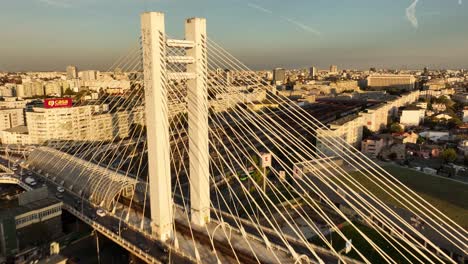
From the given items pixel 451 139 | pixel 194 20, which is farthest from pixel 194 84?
pixel 451 139

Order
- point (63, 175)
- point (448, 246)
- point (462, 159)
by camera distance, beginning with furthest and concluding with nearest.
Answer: point (462, 159) < point (63, 175) < point (448, 246)

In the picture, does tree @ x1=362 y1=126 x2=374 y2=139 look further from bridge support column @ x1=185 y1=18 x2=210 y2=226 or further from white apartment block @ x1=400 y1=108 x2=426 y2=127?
bridge support column @ x1=185 y1=18 x2=210 y2=226

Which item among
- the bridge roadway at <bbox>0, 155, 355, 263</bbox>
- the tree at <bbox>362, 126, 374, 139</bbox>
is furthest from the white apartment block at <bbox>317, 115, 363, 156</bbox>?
the bridge roadway at <bbox>0, 155, 355, 263</bbox>

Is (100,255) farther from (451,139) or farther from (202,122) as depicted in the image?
(451,139)

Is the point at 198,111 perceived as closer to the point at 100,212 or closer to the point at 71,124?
the point at 100,212

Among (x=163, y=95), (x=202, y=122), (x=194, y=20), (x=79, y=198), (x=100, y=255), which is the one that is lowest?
(x=100, y=255)

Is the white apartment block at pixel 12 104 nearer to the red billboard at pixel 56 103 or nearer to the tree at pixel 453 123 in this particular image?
the red billboard at pixel 56 103

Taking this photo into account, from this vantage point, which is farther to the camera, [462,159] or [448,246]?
[462,159]

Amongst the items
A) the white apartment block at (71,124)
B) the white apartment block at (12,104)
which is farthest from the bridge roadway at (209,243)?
the white apartment block at (12,104)
